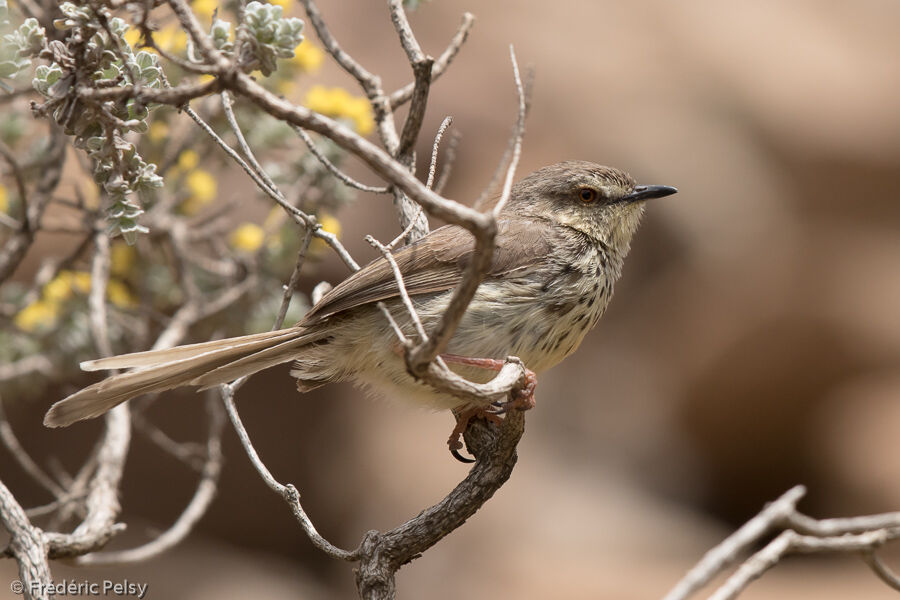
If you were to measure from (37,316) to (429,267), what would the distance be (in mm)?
2586

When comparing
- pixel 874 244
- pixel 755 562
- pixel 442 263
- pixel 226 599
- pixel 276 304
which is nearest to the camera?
pixel 755 562

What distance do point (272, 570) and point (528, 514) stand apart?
8.20 feet

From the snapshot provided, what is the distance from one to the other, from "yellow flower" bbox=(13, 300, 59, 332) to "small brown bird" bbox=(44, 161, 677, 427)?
1.95m

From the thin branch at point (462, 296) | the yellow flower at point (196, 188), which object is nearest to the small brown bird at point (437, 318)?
the thin branch at point (462, 296)

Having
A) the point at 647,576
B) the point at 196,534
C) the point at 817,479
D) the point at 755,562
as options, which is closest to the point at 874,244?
the point at 817,479

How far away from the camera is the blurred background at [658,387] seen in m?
8.24

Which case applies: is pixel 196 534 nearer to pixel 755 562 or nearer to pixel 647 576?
pixel 647 576

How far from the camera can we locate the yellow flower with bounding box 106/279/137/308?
545cm

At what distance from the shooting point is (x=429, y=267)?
3740mm

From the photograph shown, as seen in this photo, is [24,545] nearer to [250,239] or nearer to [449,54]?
[449,54]

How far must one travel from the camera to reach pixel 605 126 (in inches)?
370

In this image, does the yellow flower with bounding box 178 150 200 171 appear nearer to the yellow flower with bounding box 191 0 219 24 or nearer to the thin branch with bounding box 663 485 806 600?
the yellow flower with bounding box 191 0 219 24

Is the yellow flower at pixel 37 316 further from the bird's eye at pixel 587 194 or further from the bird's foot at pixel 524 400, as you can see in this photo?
the bird's foot at pixel 524 400

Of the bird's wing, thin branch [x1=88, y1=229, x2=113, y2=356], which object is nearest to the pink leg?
the bird's wing
